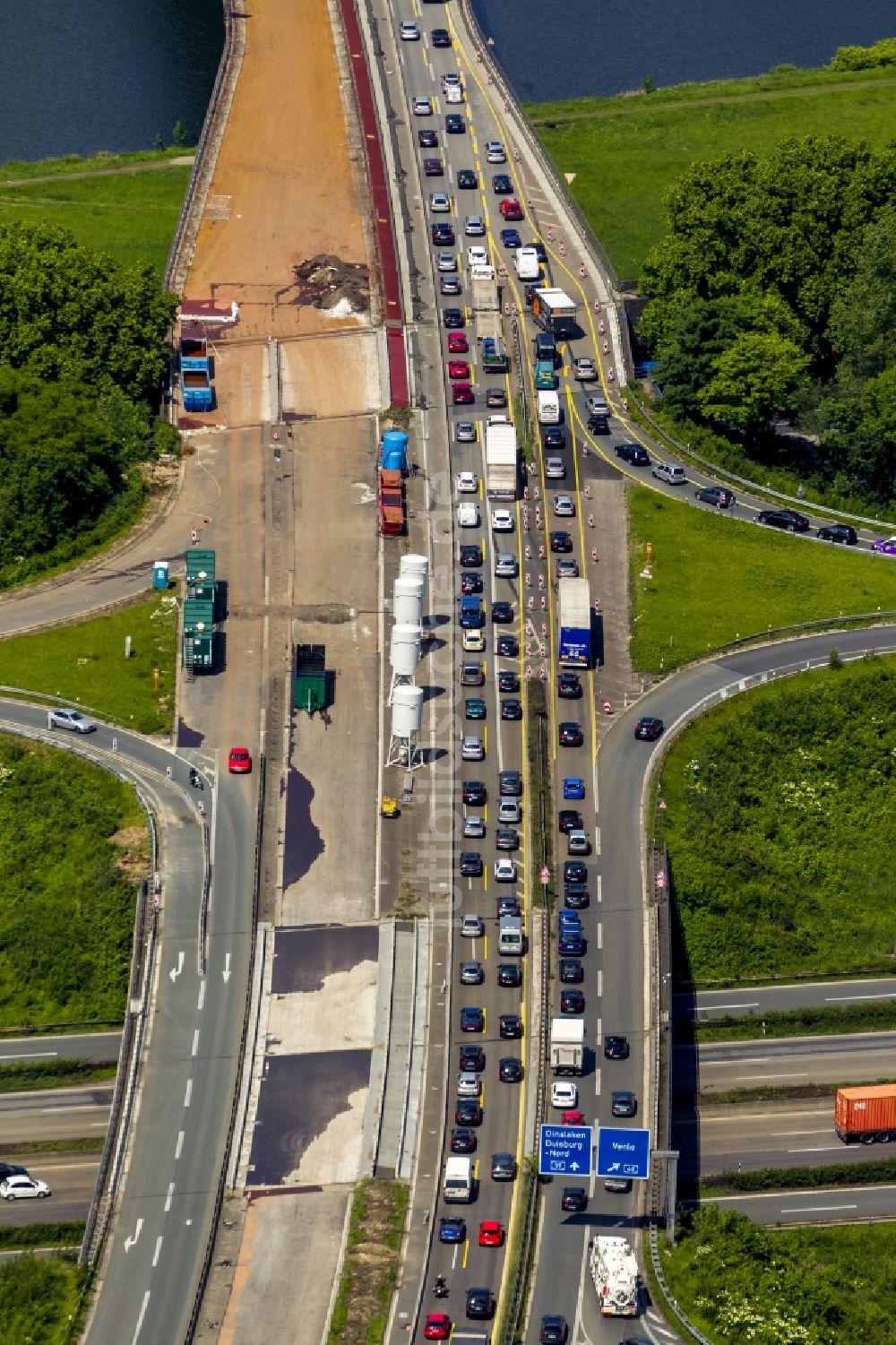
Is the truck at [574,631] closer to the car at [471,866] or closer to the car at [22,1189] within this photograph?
the car at [471,866]

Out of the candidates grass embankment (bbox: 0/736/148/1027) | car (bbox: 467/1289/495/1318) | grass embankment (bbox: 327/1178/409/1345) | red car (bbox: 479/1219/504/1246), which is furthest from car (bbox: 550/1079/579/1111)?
grass embankment (bbox: 0/736/148/1027)

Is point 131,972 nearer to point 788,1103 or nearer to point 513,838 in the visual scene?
point 513,838

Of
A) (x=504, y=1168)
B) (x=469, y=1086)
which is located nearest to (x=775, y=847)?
(x=469, y=1086)

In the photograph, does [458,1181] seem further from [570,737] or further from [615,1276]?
[570,737]

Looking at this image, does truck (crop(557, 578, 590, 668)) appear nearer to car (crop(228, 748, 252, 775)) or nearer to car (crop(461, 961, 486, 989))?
car (crop(228, 748, 252, 775))

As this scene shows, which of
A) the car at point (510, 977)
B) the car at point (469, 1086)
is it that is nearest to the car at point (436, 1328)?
the car at point (469, 1086)

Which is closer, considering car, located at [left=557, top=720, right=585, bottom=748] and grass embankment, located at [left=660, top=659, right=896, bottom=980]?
grass embankment, located at [left=660, top=659, right=896, bottom=980]

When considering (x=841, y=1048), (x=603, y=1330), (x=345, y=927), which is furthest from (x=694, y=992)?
(x=603, y=1330)
